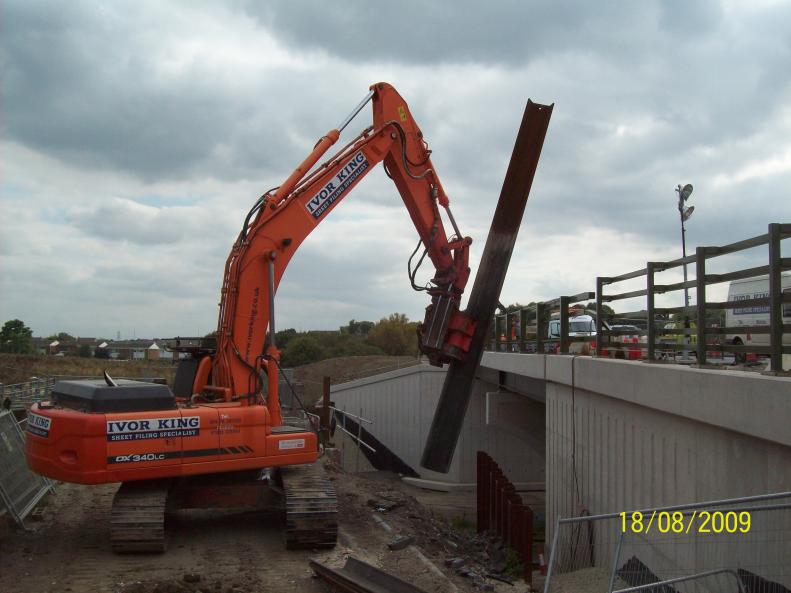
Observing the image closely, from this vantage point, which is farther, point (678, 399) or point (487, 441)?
point (487, 441)

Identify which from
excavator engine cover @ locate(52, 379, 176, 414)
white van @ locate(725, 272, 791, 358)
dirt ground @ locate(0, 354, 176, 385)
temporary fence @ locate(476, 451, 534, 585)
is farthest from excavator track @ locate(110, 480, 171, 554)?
dirt ground @ locate(0, 354, 176, 385)

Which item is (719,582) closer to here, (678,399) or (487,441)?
(678,399)

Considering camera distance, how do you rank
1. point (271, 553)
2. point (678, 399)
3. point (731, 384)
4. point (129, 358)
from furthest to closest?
point (129, 358)
point (271, 553)
point (678, 399)
point (731, 384)

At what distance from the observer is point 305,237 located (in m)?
10.8

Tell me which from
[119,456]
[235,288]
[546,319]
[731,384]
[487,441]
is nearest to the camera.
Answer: [731,384]

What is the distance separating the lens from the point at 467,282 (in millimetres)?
11492

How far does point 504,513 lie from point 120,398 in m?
8.73

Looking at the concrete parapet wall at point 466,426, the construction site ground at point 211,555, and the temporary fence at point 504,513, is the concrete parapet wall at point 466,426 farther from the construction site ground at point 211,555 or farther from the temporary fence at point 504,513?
the construction site ground at point 211,555

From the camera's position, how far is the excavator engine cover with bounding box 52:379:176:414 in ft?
30.0

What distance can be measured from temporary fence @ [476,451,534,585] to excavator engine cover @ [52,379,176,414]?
6095 mm

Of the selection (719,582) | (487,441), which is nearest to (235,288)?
(719,582)

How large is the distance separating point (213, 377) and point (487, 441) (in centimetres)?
1587

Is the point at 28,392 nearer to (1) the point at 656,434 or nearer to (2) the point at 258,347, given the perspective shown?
(2) the point at 258,347

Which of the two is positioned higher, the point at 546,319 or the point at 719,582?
the point at 546,319
